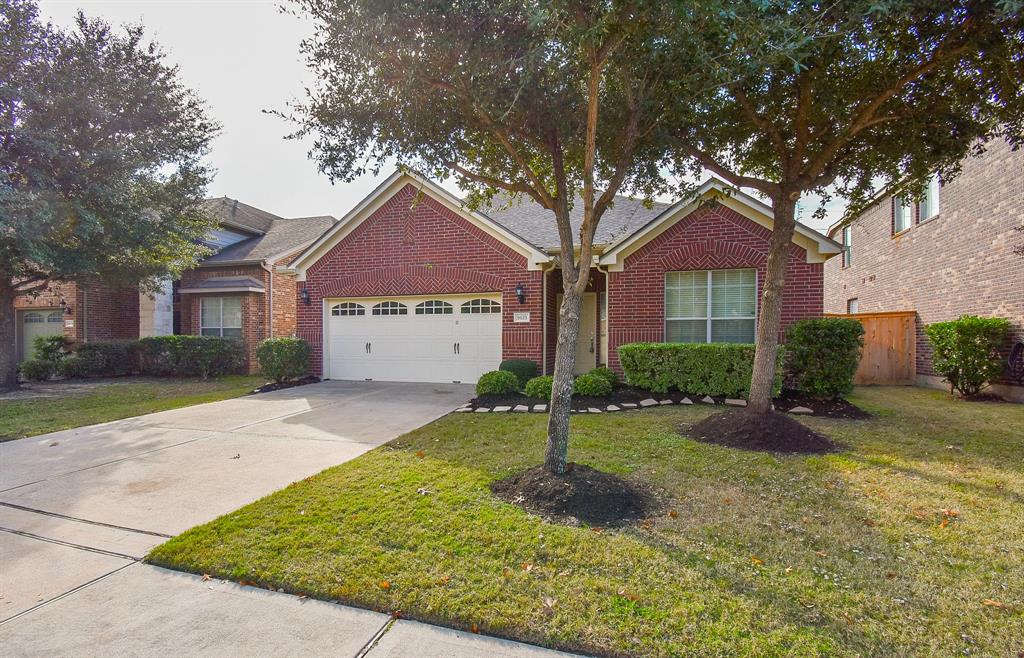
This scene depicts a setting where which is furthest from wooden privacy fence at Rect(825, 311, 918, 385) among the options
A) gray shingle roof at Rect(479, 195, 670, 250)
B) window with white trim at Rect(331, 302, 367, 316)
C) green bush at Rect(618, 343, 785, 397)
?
window with white trim at Rect(331, 302, 367, 316)

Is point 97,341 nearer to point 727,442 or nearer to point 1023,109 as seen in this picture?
point 727,442

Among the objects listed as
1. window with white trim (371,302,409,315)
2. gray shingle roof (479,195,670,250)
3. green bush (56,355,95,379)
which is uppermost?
gray shingle roof (479,195,670,250)

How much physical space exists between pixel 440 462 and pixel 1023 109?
A: 831cm

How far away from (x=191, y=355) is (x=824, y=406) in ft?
51.9

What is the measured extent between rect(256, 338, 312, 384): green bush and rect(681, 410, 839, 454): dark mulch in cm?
957

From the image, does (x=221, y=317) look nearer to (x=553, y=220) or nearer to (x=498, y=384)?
(x=553, y=220)

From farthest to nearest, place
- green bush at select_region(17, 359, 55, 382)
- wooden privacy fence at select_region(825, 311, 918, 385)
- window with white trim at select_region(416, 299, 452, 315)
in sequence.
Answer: green bush at select_region(17, 359, 55, 382)
wooden privacy fence at select_region(825, 311, 918, 385)
window with white trim at select_region(416, 299, 452, 315)

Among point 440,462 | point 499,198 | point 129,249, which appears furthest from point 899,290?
point 129,249

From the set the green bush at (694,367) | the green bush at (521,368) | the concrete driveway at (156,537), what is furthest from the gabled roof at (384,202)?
the concrete driveway at (156,537)

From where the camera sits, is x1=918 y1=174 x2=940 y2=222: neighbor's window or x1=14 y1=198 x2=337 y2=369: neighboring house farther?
x1=14 y1=198 x2=337 y2=369: neighboring house

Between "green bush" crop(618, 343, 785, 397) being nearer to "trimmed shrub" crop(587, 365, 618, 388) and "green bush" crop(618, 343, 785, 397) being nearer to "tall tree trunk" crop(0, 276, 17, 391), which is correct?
"trimmed shrub" crop(587, 365, 618, 388)

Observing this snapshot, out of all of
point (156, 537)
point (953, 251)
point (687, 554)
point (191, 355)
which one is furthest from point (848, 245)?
point (191, 355)

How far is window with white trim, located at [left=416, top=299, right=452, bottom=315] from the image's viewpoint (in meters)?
12.3

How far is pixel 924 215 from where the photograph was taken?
13.3m
